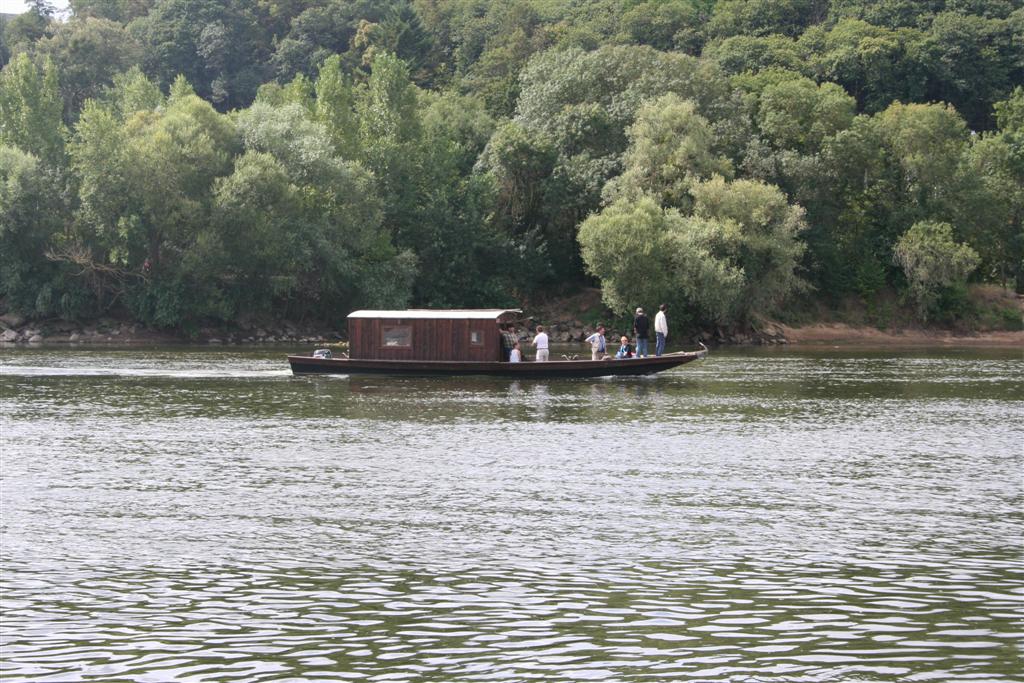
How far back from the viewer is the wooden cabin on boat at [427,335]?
59.0m

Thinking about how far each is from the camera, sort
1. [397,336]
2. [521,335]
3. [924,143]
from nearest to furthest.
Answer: [397,336], [521,335], [924,143]

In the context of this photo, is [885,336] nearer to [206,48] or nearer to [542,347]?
[542,347]

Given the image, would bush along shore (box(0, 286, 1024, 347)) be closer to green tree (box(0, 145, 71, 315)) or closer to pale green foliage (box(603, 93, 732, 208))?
green tree (box(0, 145, 71, 315))

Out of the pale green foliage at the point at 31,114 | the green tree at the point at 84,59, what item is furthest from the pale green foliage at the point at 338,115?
the green tree at the point at 84,59

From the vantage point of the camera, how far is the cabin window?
198 feet

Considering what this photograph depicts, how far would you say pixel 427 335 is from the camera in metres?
60.0

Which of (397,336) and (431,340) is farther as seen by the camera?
(397,336)

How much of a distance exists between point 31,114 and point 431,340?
49956mm

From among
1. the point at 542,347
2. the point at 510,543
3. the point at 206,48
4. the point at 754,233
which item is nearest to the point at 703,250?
the point at 754,233

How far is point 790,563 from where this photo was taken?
70.3 ft

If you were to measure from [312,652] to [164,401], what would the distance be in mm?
32441

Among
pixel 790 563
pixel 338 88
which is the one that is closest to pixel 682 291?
pixel 338 88

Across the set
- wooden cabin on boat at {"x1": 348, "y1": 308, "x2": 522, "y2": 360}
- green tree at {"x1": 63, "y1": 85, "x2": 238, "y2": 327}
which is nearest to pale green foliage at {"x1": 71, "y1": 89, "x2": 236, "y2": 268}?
green tree at {"x1": 63, "y1": 85, "x2": 238, "y2": 327}

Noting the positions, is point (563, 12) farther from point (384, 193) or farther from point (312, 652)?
point (312, 652)
